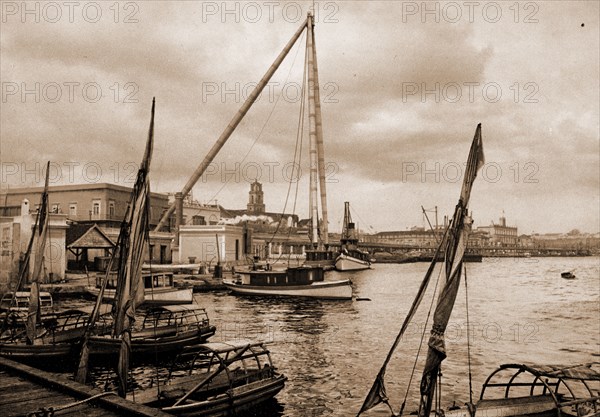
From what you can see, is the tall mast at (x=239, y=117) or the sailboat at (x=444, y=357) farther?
the tall mast at (x=239, y=117)

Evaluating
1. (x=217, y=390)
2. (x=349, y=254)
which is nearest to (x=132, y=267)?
(x=217, y=390)

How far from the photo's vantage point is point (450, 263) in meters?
9.96

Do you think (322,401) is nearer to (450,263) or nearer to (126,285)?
(126,285)

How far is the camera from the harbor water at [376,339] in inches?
725

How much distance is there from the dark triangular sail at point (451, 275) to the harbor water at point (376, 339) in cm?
684

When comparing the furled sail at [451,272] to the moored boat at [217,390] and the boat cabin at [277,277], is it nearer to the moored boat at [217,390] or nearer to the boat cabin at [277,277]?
the moored boat at [217,390]

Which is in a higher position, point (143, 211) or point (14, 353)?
point (143, 211)

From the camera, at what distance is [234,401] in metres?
13.5

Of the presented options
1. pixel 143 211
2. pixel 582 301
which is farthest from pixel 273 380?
pixel 582 301

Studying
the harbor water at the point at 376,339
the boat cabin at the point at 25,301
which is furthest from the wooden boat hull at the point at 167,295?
the boat cabin at the point at 25,301

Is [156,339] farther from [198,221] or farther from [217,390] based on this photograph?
[198,221]

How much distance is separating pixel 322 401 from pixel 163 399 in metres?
5.81

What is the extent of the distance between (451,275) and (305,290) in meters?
38.5

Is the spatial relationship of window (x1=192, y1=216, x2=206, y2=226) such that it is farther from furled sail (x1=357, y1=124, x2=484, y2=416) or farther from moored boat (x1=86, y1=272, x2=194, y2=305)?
furled sail (x1=357, y1=124, x2=484, y2=416)
